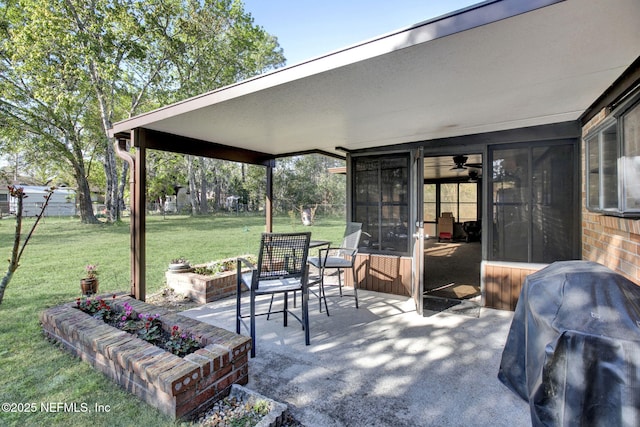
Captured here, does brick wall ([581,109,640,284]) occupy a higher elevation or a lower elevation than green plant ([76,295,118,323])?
higher

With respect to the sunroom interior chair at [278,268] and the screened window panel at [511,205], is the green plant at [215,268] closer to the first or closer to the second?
the sunroom interior chair at [278,268]

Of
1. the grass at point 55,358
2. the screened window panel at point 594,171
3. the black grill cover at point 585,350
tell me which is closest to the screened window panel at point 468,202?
the screened window panel at point 594,171

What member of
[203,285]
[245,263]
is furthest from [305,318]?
[203,285]

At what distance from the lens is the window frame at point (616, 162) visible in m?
2.06

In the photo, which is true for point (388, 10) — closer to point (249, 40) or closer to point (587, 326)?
point (587, 326)

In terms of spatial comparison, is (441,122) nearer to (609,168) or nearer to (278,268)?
(609,168)

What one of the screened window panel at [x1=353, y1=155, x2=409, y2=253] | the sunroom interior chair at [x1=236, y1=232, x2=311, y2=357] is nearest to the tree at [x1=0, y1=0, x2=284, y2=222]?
the screened window panel at [x1=353, y1=155, x2=409, y2=253]

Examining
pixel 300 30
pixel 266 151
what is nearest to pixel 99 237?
pixel 266 151

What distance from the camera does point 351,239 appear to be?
4.10m

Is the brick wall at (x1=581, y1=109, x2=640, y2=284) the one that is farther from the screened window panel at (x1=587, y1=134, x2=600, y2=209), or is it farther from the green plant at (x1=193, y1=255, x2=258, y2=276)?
the green plant at (x1=193, y1=255, x2=258, y2=276)

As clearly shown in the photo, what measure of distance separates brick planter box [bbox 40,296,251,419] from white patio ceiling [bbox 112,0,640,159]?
178 centimetres

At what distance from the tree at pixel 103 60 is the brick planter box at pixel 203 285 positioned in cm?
718

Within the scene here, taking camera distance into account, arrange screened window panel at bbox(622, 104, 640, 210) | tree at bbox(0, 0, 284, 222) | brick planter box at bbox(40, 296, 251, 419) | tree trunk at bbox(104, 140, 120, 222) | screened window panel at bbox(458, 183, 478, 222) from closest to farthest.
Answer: brick planter box at bbox(40, 296, 251, 419) < screened window panel at bbox(622, 104, 640, 210) < tree at bbox(0, 0, 284, 222) < screened window panel at bbox(458, 183, 478, 222) < tree trunk at bbox(104, 140, 120, 222)

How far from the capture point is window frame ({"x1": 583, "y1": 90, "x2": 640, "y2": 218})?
6.77 ft
